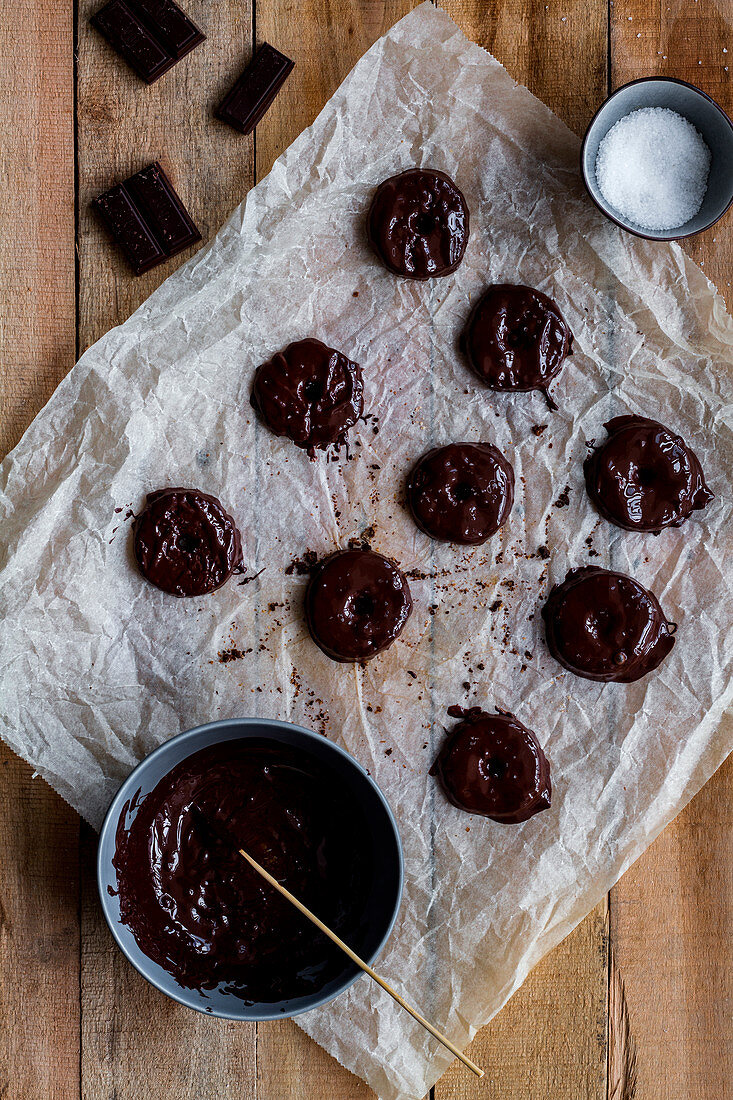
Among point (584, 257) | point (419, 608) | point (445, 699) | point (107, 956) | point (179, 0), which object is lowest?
point (107, 956)

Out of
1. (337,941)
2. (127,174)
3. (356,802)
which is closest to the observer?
(337,941)

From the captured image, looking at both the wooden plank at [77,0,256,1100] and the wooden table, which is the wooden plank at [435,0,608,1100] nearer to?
the wooden table

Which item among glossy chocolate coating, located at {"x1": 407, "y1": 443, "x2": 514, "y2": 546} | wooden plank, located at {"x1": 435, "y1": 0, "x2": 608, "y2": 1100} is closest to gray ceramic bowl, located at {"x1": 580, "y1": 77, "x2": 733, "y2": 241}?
wooden plank, located at {"x1": 435, "y1": 0, "x2": 608, "y2": 1100}

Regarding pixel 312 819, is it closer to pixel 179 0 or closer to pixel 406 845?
pixel 406 845

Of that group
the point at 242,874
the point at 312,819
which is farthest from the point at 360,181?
the point at 242,874

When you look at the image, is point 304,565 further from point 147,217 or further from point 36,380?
point 147,217

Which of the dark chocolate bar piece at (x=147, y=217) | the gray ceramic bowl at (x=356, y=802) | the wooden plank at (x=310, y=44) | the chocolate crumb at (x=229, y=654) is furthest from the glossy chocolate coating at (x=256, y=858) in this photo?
the wooden plank at (x=310, y=44)

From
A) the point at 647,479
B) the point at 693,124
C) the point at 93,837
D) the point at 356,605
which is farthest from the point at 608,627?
the point at 93,837
